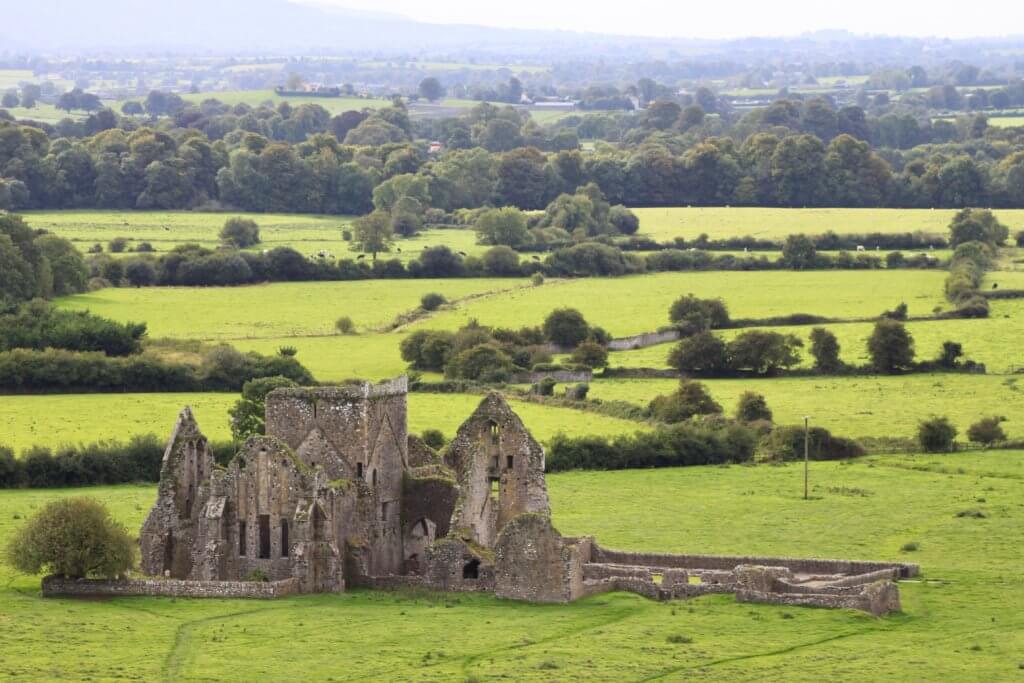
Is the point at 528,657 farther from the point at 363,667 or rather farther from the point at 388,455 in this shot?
the point at 388,455

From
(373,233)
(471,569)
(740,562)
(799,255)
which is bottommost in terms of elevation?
(799,255)

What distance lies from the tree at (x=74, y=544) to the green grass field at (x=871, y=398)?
37150 mm

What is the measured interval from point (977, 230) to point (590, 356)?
57.6m

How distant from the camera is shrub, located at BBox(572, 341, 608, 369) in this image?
328 ft

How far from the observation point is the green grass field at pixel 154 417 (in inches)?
3159

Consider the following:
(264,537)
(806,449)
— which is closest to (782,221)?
(806,449)

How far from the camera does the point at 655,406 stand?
87.5 metres

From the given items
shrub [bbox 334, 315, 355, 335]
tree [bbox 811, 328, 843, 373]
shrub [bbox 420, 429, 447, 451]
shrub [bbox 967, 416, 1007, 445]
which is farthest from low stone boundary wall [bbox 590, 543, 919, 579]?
shrub [bbox 334, 315, 355, 335]

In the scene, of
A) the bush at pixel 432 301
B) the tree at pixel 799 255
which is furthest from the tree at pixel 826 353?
the tree at pixel 799 255

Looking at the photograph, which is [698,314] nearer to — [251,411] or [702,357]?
[702,357]

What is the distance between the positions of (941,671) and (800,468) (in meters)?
31.2

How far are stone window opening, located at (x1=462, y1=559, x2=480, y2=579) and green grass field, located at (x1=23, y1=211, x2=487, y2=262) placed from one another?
3426 inches

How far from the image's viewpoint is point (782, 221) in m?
170

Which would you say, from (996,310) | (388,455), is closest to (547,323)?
(996,310)
